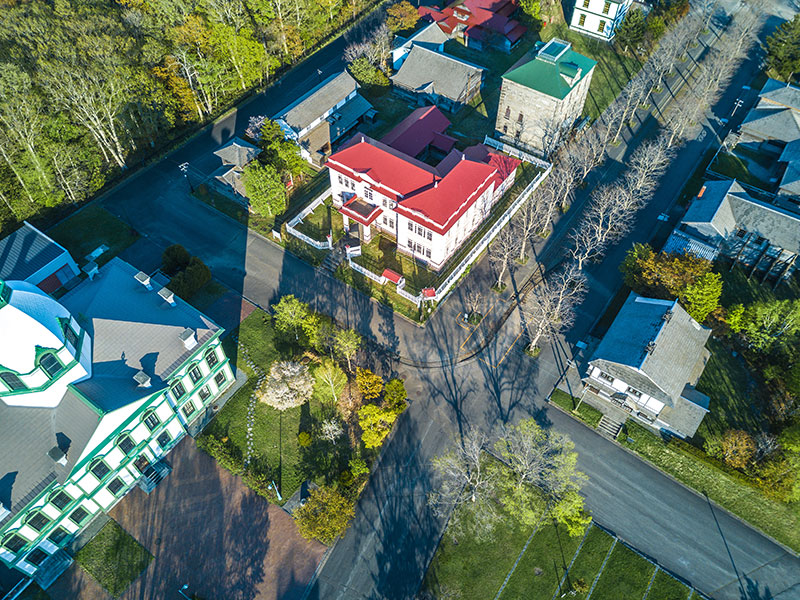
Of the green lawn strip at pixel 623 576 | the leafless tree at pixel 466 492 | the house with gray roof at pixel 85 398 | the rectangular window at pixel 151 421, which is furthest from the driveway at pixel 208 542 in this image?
the green lawn strip at pixel 623 576

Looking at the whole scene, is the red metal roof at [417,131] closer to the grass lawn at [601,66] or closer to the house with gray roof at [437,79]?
the house with gray roof at [437,79]

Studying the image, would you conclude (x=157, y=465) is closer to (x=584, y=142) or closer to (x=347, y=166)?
(x=347, y=166)

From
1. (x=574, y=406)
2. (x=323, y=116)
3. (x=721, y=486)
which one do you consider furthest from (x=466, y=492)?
(x=323, y=116)

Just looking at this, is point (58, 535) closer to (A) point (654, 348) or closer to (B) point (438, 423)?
(B) point (438, 423)

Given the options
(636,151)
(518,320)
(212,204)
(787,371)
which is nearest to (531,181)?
(636,151)

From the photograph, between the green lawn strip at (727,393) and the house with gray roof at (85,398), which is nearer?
the house with gray roof at (85,398)

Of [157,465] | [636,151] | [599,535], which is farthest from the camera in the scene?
[636,151]
